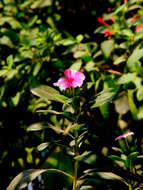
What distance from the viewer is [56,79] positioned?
64.8 inches

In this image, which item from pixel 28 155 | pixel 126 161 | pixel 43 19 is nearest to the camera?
pixel 126 161

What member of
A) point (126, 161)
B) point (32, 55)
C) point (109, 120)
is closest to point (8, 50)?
point (32, 55)

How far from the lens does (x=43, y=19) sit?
1978mm

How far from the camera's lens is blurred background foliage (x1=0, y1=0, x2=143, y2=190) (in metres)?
1.43

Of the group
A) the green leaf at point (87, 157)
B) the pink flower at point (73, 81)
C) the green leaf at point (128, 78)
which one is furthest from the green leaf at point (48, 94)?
the green leaf at point (128, 78)

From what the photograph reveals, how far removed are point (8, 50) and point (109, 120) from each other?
0.83 metres

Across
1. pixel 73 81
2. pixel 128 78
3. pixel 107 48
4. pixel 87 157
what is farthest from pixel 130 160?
pixel 107 48

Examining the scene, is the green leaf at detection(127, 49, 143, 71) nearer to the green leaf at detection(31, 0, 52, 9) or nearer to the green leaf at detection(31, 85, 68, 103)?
the green leaf at detection(31, 85, 68, 103)

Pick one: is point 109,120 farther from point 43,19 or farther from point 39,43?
point 43,19

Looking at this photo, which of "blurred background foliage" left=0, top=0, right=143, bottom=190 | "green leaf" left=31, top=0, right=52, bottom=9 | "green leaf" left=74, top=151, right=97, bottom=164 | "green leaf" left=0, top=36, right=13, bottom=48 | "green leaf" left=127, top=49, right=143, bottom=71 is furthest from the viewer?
"green leaf" left=31, top=0, right=52, bottom=9

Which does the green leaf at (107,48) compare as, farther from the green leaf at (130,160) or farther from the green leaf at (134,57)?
the green leaf at (130,160)

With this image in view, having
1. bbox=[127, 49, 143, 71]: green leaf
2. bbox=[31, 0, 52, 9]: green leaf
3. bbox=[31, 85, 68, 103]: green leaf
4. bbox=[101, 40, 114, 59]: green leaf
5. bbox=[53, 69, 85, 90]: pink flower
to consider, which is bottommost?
bbox=[31, 85, 68, 103]: green leaf

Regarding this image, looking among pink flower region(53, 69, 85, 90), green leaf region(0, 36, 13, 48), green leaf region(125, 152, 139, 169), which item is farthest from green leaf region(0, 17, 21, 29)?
green leaf region(125, 152, 139, 169)

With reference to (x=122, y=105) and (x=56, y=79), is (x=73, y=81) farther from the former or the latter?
(x=56, y=79)
